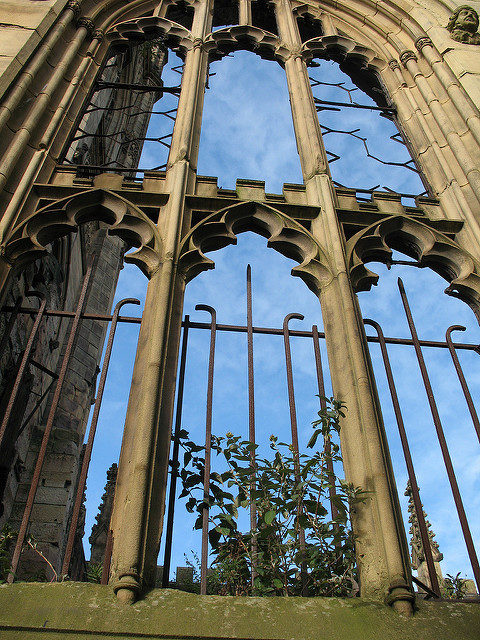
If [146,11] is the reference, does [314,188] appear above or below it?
below

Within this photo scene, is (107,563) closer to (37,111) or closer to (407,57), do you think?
(37,111)

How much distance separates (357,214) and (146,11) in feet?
17.0

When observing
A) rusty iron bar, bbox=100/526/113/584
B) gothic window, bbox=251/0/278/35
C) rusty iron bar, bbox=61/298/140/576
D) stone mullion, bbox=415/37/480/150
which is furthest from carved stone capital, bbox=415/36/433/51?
rusty iron bar, bbox=100/526/113/584

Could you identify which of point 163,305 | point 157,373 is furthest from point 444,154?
point 157,373

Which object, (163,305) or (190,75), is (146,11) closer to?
(190,75)

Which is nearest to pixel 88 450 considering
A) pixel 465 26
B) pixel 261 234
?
pixel 261 234

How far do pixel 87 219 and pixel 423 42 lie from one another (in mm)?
4857

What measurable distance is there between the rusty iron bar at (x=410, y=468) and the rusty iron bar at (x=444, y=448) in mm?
217

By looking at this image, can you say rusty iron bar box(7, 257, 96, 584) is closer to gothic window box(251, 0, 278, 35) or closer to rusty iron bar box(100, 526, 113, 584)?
rusty iron bar box(100, 526, 113, 584)

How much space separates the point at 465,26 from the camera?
809 cm

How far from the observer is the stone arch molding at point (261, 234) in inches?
205

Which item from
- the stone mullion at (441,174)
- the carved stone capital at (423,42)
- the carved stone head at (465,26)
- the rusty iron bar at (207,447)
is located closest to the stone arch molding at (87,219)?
the rusty iron bar at (207,447)

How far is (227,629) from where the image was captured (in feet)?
9.99

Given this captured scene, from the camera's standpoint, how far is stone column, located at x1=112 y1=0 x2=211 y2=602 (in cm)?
341
